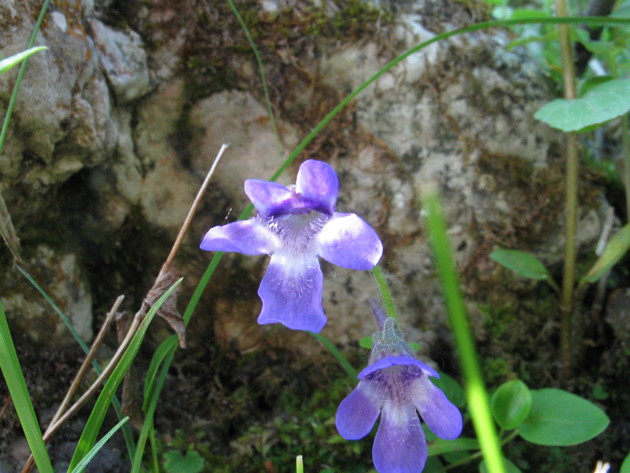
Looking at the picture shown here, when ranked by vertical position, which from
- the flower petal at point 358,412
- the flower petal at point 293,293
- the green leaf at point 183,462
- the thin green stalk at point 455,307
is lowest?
the green leaf at point 183,462

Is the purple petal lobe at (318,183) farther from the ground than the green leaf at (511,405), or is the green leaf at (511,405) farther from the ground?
the purple petal lobe at (318,183)

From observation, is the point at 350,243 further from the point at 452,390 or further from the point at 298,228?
the point at 452,390

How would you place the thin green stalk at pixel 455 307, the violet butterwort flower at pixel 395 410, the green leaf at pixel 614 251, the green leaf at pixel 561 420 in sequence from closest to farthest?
the thin green stalk at pixel 455 307 < the violet butterwort flower at pixel 395 410 < the green leaf at pixel 561 420 < the green leaf at pixel 614 251

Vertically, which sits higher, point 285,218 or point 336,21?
point 336,21

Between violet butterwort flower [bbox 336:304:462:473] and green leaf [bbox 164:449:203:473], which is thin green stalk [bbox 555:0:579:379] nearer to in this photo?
violet butterwort flower [bbox 336:304:462:473]

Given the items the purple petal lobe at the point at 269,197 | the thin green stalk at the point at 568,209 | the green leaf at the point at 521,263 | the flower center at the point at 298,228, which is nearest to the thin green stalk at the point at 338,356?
the flower center at the point at 298,228

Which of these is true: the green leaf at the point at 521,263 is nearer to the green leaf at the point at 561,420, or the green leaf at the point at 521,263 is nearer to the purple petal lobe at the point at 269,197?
the green leaf at the point at 561,420

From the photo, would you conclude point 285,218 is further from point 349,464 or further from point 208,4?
point 208,4

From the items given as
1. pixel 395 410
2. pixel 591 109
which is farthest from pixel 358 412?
pixel 591 109

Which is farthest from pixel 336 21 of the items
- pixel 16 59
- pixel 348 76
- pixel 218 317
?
pixel 16 59
